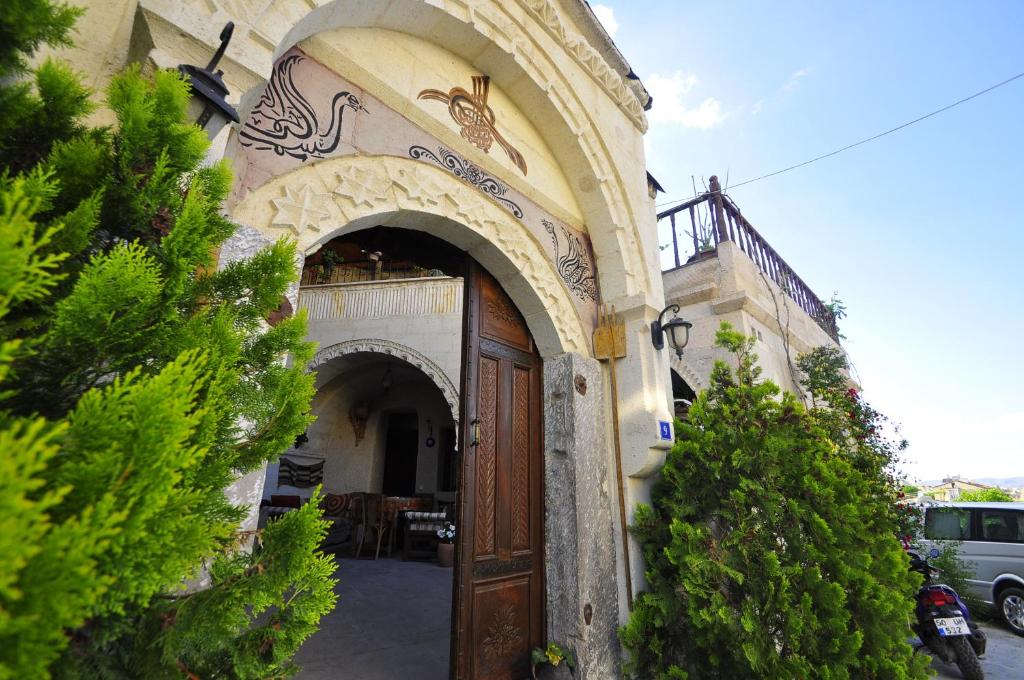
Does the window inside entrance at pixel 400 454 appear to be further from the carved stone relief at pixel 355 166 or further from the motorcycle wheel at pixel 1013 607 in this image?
the motorcycle wheel at pixel 1013 607

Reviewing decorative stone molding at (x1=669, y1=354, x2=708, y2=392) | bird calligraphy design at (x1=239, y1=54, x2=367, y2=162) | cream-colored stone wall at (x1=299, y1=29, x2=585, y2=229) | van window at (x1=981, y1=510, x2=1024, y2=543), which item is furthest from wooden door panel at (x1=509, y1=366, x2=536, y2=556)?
van window at (x1=981, y1=510, x2=1024, y2=543)

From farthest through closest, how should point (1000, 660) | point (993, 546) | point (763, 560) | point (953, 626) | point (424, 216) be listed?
1. point (993, 546)
2. point (1000, 660)
3. point (953, 626)
4. point (424, 216)
5. point (763, 560)

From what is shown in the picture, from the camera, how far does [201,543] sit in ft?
2.18

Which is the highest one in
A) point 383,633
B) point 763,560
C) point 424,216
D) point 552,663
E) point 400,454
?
point 424,216

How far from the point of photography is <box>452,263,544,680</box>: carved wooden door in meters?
2.71

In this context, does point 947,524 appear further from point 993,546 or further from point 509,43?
point 509,43

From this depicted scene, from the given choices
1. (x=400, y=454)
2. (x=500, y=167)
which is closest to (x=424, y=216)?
(x=500, y=167)

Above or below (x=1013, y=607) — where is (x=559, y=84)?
above

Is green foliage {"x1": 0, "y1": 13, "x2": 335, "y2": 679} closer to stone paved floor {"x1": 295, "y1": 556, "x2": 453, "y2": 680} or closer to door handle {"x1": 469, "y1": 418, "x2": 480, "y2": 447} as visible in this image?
door handle {"x1": 469, "y1": 418, "x2": 480, "y2": 447}

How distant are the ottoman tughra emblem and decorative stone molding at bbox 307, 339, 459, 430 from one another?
6.10 m

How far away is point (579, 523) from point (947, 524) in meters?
6.89

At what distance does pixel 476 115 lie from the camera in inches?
128

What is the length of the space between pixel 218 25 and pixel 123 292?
1583 millimetres

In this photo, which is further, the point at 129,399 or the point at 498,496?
the point at 498,496
